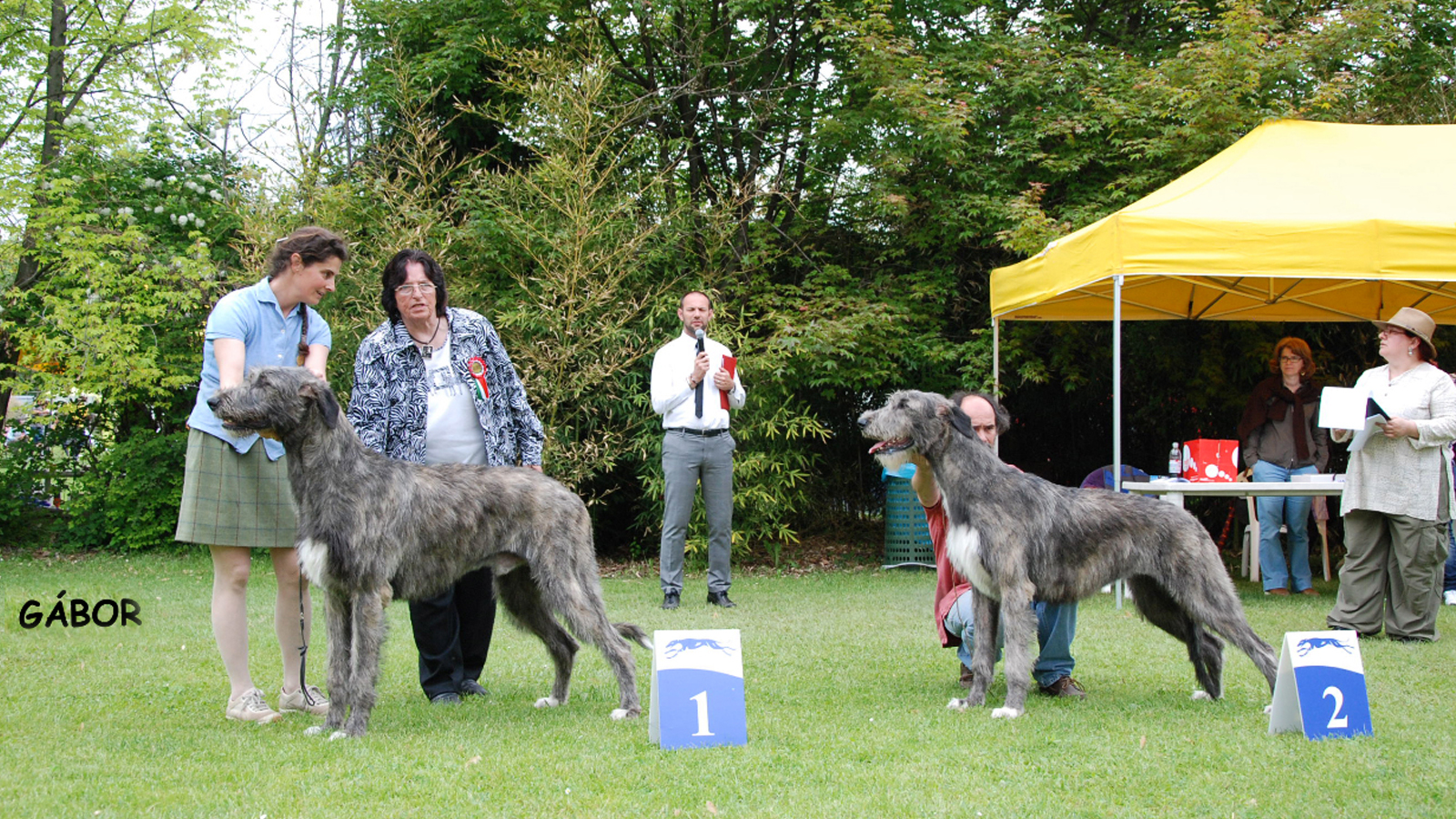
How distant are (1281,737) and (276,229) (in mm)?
10002

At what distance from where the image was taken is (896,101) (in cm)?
1025

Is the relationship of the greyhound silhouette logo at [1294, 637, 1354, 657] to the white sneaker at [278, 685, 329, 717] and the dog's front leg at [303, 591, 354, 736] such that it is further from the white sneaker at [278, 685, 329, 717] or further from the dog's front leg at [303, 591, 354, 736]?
the white sneaker at [278, 685, 329, 717]

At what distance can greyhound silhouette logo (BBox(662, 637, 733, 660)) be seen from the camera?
148 inches

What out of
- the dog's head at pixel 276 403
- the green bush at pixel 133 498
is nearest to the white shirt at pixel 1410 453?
the dog's head at pixel 276 403

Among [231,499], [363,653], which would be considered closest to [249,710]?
[363,653]

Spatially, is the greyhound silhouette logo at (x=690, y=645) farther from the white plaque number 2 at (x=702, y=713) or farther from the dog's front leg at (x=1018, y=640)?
the dog's front leg at (x=1018, y=640)

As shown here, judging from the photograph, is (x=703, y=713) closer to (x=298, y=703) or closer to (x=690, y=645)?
(x=690, y=645)

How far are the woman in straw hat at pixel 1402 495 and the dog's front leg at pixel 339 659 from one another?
571 centimetres

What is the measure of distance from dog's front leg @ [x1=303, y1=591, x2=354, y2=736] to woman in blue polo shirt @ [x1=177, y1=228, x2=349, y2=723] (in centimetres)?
42

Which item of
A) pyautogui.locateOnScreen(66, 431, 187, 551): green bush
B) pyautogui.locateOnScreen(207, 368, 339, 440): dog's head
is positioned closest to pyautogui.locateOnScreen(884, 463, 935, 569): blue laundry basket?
pyautogui.locateOnScreen(207, 368, 339, 440): dog's head

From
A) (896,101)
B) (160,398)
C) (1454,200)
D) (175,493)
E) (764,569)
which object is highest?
(896,101)

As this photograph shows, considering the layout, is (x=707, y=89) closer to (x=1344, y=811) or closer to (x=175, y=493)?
(x=175, y=493)

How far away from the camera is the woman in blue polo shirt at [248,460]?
4.08m

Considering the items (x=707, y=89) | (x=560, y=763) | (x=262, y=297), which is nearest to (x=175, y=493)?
(x=707, y=89)
